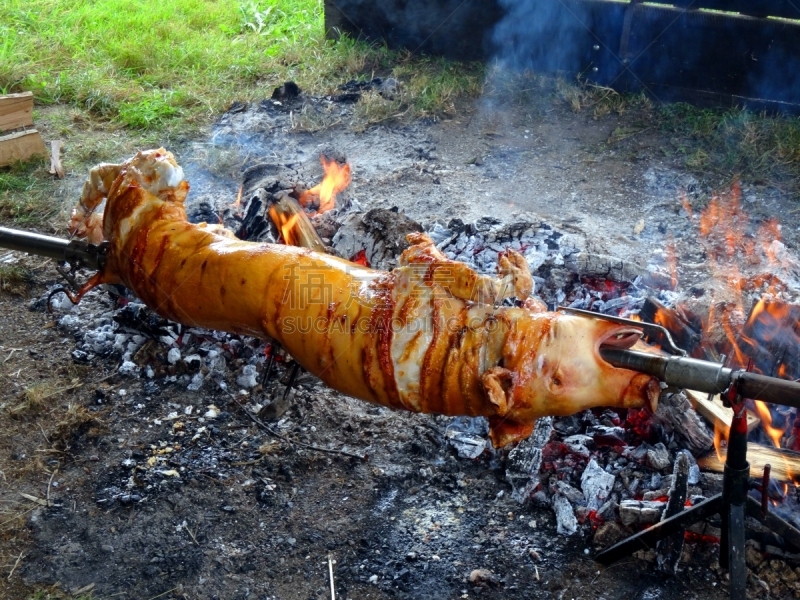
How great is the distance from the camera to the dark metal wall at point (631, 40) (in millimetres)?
7566

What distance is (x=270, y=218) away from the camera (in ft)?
17.1

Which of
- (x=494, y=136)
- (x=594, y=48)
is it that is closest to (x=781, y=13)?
(x=594, y=48)

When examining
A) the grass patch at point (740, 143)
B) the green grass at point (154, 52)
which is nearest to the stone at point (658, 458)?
the grass patch at point (740, 143)

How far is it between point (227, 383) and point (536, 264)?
84.5 inches

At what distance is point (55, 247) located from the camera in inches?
143

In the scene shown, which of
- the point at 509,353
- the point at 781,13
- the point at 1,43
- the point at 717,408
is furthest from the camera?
the point at 1,43

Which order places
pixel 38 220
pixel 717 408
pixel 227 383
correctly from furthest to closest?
1. pixel 38 220
2. pixel 227 383
3. pixel 717 408

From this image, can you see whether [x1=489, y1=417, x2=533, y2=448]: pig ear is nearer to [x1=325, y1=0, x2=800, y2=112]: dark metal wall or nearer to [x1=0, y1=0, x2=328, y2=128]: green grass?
[x1=325, y1=0, x2=800, y2=112]: dark metal wall

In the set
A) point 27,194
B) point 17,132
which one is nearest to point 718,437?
point 27,194

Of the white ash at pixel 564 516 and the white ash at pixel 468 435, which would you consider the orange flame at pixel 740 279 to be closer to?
the white ash at pixel 564 516

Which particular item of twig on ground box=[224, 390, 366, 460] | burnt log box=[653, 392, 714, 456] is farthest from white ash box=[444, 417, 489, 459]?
burnt log box=[653, 392, 714, 456]

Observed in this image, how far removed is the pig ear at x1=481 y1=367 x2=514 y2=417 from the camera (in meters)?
2.63

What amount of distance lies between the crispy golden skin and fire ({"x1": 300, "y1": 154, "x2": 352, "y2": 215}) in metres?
2.29

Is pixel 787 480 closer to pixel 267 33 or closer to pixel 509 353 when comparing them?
pixel 509 353
